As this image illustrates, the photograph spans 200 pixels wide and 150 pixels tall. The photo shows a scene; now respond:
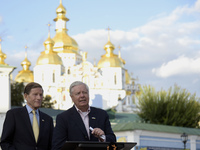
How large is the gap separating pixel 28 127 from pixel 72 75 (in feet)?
213

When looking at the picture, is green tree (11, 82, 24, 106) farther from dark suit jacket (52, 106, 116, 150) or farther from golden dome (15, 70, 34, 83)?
dark suit jacket (52, 106, 116, 150)

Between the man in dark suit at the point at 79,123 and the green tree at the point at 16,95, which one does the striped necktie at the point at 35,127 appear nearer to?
the man in dark suit at the point at 79,123

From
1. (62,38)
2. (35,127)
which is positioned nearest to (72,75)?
(62,38)

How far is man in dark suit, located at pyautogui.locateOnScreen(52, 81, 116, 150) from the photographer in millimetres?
4422

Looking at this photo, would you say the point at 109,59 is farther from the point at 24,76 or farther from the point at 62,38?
the point at 24,76

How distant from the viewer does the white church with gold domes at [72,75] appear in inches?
2731

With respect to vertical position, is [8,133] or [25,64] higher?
[25,64]

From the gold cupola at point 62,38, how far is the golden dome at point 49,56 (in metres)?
4.63

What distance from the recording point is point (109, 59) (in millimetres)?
72625

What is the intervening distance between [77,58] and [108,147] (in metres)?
73.5

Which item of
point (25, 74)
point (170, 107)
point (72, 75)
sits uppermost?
point (25, 74)

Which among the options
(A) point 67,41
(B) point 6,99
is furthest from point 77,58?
(B) point 6,99

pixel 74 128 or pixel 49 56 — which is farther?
pixel 49 56

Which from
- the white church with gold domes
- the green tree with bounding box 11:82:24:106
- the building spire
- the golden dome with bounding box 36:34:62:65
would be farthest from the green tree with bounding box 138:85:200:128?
the building spire
